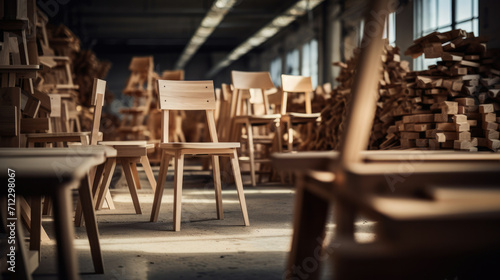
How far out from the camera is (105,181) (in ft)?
13.0

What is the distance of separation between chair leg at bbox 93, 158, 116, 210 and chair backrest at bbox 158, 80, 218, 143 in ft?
1.73

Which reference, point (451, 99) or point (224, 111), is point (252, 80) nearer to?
point (224, 111)

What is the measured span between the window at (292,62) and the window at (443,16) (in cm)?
790

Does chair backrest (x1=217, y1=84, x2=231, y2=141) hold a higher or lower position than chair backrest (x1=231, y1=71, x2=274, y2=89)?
lower

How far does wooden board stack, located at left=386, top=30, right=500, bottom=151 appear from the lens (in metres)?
5.03

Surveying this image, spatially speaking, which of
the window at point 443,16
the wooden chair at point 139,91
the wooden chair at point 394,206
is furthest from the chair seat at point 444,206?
the wooden chair at point 139,91

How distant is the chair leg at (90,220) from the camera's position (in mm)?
2178

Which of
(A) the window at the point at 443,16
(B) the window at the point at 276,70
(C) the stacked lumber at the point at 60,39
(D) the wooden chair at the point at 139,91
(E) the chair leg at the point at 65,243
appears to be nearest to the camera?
(E) the chair leg at the point at 65,243

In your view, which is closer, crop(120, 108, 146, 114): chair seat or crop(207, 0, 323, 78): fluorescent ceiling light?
crop(120, 108, 146, 114): chair seat

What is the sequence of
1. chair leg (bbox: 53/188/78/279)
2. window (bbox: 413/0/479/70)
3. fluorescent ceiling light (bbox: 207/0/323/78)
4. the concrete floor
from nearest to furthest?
chair leg (bbox: 53/188/78/279), the concrete floor, window (bbox: 413/0/479/70), fluorescent ceiling light (bbox: 207/0/323/78)

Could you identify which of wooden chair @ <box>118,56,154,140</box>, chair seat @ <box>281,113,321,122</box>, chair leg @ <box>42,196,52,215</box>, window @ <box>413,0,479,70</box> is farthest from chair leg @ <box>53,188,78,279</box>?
wooden chair @ <box>118,56,154,140</box>

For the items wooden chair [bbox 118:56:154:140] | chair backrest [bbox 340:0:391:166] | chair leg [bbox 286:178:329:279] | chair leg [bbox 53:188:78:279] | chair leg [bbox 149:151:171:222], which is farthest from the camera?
wooden chair [bbox 118:56:154:140]

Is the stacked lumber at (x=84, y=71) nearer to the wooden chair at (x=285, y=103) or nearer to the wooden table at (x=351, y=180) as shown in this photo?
the wooden chair at (x=285, y=103)

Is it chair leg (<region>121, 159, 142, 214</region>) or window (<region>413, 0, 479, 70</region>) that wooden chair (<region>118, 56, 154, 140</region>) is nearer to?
window (<region>413, 0, 479, 70</region>)
